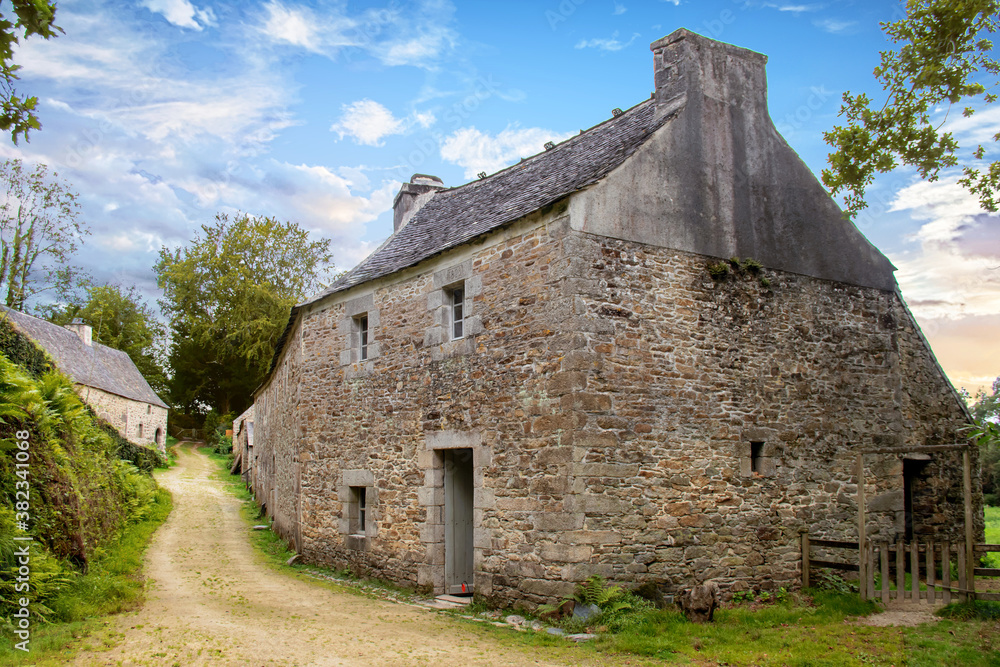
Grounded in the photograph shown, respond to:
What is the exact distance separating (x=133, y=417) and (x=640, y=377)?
29.3m

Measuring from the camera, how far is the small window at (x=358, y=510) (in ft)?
39.7

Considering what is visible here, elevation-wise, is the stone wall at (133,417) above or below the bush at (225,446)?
above

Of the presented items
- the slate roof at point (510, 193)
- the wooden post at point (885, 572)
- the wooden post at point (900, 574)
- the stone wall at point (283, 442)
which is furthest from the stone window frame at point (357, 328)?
the wooden post at point (900, 574)

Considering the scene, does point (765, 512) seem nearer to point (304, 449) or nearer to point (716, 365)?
point (716, 365)

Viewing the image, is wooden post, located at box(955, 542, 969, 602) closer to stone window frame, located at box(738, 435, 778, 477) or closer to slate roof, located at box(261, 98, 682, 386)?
stone window frame, located at box(738, 435, 778, 477)

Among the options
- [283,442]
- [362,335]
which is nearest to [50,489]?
[362,335]

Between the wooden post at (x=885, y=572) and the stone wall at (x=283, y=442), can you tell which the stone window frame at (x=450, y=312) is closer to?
the stone wall at (x=283, y=442)

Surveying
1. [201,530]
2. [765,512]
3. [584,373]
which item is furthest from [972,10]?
[201,530]

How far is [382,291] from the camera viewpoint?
12.0 meters

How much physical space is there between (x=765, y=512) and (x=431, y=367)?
5.15 meters

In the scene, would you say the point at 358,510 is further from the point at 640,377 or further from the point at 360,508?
the point at 640,377

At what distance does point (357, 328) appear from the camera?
12.8m

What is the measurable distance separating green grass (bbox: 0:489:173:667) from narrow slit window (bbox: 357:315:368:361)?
483 centimetres

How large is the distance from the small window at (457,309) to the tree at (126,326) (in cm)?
3608
